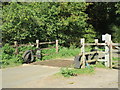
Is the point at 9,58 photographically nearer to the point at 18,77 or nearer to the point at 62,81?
the point at 18,77

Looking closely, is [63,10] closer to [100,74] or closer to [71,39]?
[71,39]

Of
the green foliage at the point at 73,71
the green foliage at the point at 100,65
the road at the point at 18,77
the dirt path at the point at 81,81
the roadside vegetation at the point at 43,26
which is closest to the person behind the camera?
the dirt path at the point at 81,81

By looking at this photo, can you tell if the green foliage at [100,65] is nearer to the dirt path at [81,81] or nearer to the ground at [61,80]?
the ground at [61,80]

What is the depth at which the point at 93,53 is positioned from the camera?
1170cm

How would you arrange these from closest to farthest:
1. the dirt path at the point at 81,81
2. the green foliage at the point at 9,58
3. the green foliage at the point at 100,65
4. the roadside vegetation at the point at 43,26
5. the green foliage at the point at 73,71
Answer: the dirt path at the point at 81,81 < the green foliage at the point at 73,71 < the green foliage at the point at 100,65 < the green foliage at the point at 9,58 < the roadside vegetation at the point at 43,26

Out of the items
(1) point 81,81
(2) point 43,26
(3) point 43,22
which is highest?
(3) point 43,22

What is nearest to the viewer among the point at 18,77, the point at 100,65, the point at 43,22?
the point at 18,77

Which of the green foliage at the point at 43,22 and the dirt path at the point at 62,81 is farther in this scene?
the green foliage at the point at 43,22

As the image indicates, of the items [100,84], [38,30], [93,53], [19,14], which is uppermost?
[19,14]

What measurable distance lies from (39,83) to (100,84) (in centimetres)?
212

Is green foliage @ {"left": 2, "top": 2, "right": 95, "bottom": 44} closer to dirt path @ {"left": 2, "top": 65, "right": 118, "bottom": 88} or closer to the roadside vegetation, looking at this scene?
the roadside vegetation

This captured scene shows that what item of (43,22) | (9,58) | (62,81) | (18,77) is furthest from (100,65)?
(43,22)

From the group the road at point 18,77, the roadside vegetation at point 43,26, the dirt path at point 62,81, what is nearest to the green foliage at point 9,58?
the roadside vegetation at point 43,26

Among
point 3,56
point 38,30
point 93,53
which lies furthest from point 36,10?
point 93,53
